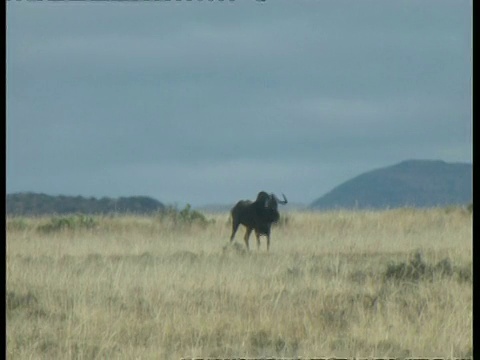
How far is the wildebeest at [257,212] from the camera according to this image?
21625 mm

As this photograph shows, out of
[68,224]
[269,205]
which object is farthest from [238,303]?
[68,224]

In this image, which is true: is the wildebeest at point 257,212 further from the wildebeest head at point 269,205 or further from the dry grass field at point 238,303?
the dry grass field at point 238,303

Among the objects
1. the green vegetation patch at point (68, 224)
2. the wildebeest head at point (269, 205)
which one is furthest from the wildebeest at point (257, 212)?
the green vegetation patch at point (68, 224)

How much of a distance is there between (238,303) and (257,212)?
1204cm

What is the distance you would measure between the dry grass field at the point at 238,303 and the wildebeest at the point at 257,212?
3863mm

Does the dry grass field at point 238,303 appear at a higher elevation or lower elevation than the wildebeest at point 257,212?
lower

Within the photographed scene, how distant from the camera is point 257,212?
22.2 metres

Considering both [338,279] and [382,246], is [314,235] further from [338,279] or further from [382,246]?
[338,279]

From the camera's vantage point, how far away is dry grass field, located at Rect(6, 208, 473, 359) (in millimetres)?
8375

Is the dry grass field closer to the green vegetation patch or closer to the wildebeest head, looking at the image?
the wildebeest head

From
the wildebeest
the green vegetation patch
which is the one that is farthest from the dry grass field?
the green vegetation patch

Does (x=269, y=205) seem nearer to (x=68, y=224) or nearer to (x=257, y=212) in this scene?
(x=257, y=212)

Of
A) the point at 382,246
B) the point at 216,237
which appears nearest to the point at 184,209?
the point at 216,237

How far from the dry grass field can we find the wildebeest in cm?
386
